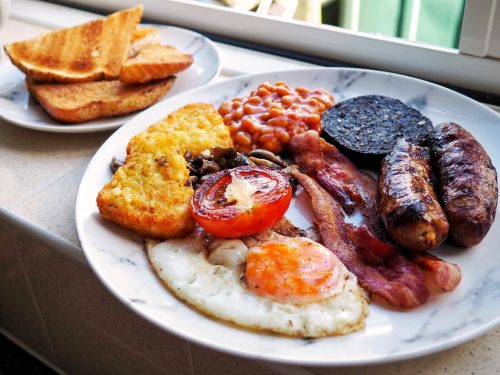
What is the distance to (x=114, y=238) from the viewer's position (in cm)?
135

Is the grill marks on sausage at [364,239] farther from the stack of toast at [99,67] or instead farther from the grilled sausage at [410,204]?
the stack of toast at [99,67]

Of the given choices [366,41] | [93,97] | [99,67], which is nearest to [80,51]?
[99,67]

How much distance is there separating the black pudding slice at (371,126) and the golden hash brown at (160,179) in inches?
13.3

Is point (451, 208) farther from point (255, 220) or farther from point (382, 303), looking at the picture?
point (255, 220)

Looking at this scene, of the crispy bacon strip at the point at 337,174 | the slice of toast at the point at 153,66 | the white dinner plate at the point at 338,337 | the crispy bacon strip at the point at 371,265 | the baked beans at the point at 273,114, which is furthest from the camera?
the slice of toast at the point at 153,66

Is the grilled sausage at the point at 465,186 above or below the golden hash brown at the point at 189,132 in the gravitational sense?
above

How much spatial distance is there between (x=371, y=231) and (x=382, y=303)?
0.21 metres

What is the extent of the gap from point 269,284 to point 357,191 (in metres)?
0.44

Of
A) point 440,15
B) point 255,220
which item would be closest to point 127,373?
point 255,220

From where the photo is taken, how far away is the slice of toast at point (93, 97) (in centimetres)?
185

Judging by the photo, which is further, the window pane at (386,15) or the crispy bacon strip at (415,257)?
the window pane at (386,15)

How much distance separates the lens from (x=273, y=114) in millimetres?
1686

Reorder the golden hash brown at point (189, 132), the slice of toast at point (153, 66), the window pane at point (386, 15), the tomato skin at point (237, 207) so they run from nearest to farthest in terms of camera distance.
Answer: the tomato skin at point (237, 207)
the golden hash brown at point (189, 132)
the slice of toast at point (153, 66)
the window pane at point (386, 15)

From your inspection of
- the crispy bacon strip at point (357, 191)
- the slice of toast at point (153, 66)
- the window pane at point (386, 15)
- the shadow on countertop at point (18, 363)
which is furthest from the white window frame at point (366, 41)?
the shadow on countertop at point (18, 363)
